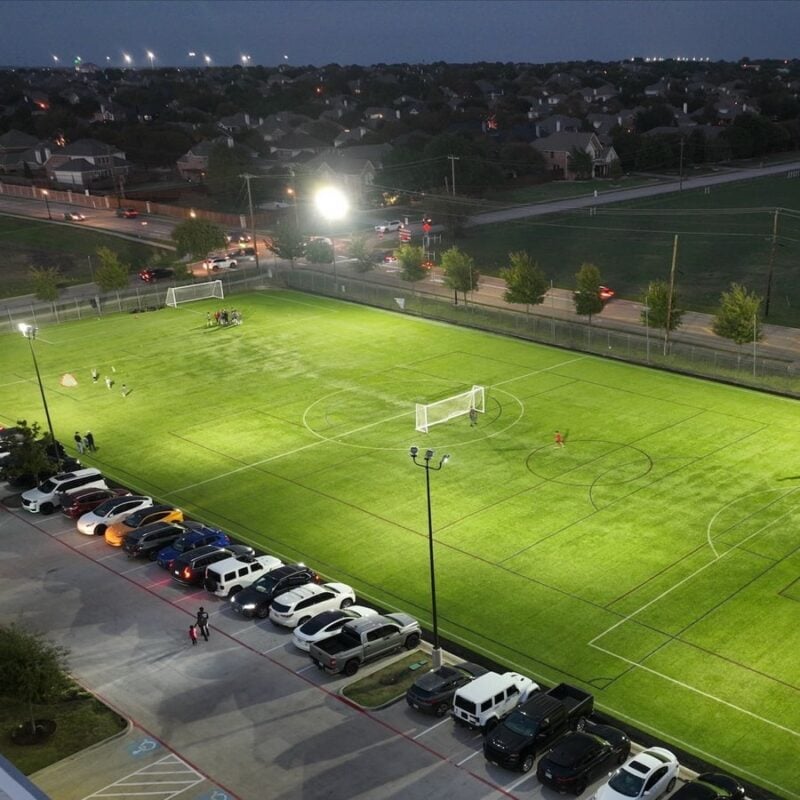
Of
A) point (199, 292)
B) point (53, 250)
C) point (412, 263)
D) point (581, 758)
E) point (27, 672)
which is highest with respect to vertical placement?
point (412, 263)

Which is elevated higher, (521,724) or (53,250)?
(53,250)

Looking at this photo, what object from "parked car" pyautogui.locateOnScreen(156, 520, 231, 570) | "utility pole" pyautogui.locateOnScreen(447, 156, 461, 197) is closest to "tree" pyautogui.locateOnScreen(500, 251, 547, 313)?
"parked car" pyautogui.locateOnScreen(156, 520, 231, 570)

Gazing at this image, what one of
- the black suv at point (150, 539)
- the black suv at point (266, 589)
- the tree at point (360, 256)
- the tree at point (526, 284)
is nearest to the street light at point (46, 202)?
the tree at point (360, 256)

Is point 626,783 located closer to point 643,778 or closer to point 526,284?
point 643,778

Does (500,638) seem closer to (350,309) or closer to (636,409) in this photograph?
(636,409)

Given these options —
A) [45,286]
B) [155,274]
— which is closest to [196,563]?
[45,286]

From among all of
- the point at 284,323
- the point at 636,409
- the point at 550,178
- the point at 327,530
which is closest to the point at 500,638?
the point at 327,530
